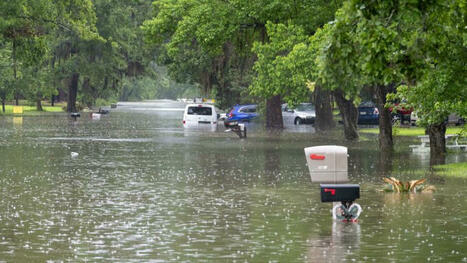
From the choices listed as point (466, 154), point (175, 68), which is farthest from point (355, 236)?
point (175, 68)

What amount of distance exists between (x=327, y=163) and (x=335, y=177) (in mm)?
299

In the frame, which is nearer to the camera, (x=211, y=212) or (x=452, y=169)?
(x=211, y=212)

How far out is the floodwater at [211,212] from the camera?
40.7 ft

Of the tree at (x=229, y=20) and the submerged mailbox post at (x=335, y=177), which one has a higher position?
the tree at (x=229, y=20)

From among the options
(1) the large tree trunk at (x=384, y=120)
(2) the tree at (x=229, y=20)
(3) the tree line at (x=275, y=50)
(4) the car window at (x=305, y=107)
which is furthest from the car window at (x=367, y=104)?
(1) the large tree trunk at (x=384, y=120)

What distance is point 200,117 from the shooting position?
53625 mm

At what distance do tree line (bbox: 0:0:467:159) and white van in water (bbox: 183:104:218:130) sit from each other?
327 cm

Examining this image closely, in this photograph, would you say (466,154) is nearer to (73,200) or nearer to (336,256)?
(73,200)

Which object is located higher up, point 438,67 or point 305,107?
point 438,67

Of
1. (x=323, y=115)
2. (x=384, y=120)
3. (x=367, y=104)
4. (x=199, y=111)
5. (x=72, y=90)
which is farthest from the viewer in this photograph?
(x=72, y=90)

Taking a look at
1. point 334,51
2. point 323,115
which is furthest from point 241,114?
point 334,51

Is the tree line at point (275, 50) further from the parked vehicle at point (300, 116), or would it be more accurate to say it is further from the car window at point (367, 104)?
the car window at point (367, 104)

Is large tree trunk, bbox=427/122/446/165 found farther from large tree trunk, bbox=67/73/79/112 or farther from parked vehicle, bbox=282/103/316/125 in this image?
large tree trunk, bbox=67/73/79/112

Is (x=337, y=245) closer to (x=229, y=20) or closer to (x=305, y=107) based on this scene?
(x=229, y=20)
